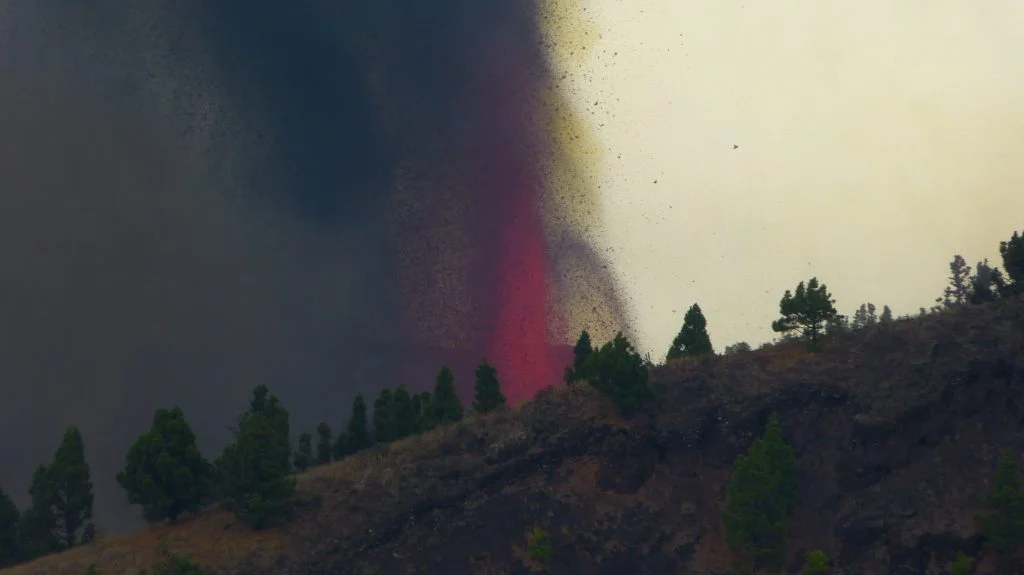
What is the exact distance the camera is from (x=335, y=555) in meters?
82.3

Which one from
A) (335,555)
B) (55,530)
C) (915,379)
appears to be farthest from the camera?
(55,530)

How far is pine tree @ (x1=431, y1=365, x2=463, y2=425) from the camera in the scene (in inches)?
4075

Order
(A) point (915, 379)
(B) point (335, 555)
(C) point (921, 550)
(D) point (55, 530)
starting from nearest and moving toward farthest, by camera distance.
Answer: (C) point (921, 550)
(B) point (335, 555)
(A) point (915, 379)
(D) point (55, 530)

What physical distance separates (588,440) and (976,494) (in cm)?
2717

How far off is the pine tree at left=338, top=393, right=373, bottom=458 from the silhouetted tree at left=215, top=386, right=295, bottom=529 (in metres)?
20.6

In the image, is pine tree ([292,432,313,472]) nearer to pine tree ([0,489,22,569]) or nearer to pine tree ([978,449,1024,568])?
pine tree ([0,489,22,569])

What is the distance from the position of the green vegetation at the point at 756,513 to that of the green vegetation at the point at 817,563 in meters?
1.71

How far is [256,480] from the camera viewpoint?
85.4m

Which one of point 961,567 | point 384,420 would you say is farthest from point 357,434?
point 961,567

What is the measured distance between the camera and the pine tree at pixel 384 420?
10500cm

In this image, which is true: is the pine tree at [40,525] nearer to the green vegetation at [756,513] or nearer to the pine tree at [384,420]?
the pine tree at [384,420]

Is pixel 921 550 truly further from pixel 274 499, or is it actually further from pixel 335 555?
pixel 274 499

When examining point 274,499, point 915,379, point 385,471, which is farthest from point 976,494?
point 274,499

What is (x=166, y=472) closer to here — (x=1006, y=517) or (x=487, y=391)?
(x=487, y=391)
